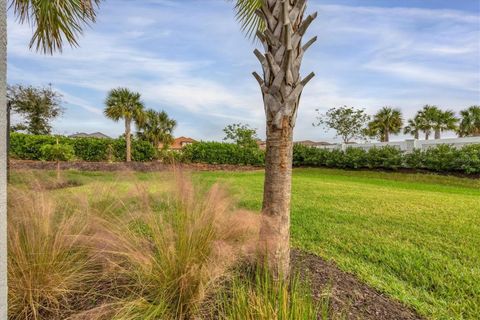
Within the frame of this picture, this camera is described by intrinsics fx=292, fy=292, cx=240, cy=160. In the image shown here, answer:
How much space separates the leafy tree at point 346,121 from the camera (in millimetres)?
32416

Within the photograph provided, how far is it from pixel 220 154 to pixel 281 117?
18.5 metres

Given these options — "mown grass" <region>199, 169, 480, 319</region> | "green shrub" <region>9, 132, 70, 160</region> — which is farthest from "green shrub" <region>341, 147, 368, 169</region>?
"green shrub" <region>9, 132, 70, 160</region>

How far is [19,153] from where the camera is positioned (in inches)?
670

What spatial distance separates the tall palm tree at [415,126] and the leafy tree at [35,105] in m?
35.1

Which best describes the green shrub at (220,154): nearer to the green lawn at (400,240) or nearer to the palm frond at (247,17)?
the green lawn at (400,240)

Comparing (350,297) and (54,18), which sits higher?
(54,18)

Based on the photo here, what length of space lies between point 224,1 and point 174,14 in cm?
191

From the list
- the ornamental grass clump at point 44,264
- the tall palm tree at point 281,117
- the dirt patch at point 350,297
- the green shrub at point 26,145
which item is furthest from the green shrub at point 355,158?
the green shrub at point 26,145

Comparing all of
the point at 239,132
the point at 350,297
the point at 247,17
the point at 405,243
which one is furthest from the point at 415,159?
the point at 239,132

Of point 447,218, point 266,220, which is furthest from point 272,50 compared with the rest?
point 447,218

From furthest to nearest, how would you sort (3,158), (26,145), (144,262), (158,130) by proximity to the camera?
1. (158,130)
2. (26,145)
3. (144,262)
4. (3,158)

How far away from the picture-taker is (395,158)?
15586mm

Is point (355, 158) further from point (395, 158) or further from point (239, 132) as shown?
Answer: point (239, 132)

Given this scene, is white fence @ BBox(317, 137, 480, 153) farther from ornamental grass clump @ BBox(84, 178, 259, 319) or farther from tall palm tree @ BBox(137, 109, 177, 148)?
tall palm tree @ BBox(137, 109, 177, 148)
